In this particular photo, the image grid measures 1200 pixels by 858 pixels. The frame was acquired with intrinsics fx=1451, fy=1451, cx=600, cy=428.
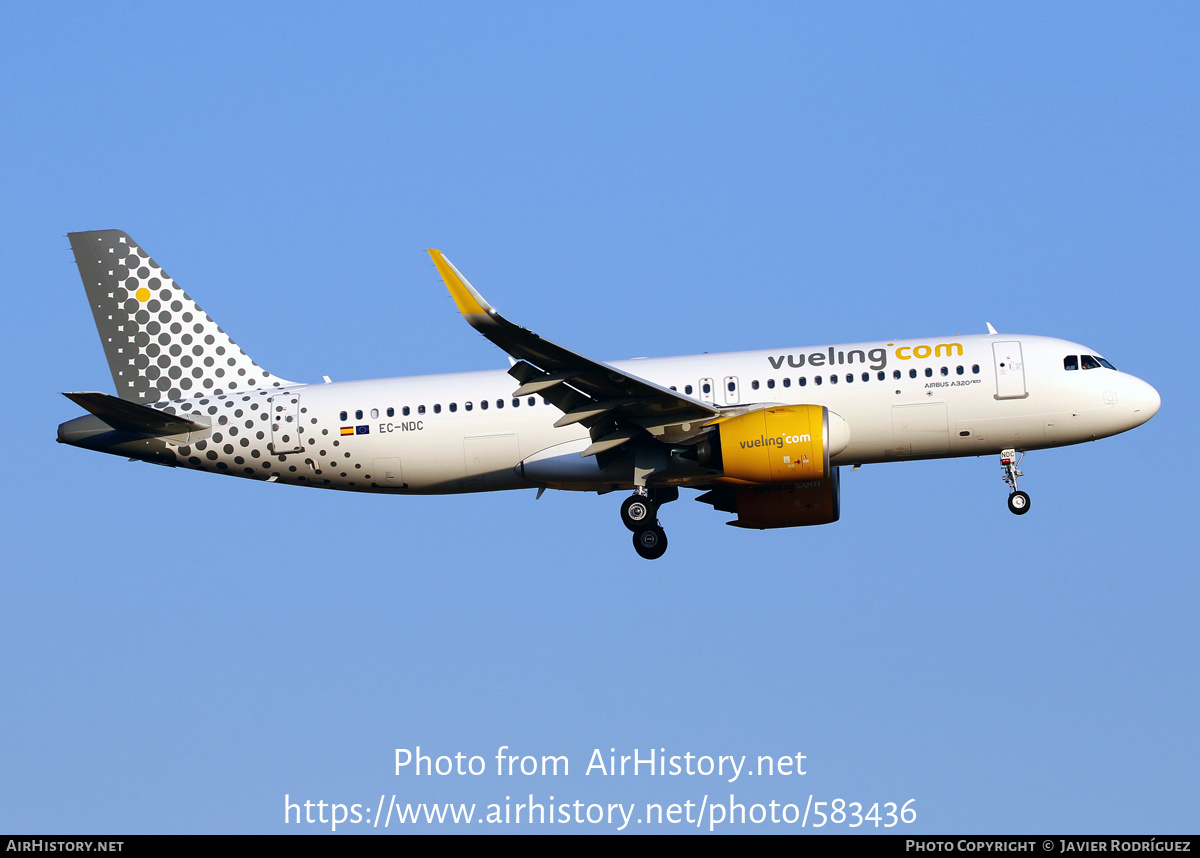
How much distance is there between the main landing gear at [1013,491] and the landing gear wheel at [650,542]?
864 centimetres

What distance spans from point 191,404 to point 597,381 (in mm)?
12056

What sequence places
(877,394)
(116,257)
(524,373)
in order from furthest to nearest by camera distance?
(116,257) < (877,394) < (524,373)

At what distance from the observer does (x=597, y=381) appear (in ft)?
109

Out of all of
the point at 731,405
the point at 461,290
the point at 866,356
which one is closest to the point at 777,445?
the point at 731,405

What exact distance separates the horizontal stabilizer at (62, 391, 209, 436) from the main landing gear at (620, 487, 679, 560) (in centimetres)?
1132

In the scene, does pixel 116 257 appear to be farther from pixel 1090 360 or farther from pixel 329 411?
pixel 1090 360

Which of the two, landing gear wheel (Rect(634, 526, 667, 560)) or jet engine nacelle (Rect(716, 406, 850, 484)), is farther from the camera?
landing gear wheel (Rect(634, 526, 667, 560))

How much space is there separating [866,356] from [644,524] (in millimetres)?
6914

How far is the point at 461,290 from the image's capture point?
29766 mm

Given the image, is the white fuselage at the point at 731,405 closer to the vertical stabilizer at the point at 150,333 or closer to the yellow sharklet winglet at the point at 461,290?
the vertical stabilizer at the point at 150,333

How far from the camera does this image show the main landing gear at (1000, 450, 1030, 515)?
1417 inches

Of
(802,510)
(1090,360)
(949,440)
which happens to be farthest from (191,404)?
(1090,360)

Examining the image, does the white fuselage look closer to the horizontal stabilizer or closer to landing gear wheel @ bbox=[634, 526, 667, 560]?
the horizontal stabilizer

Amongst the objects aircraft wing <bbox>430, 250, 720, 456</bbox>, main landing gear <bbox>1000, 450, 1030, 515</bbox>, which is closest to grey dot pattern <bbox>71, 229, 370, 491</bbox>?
aircraft wing <bbox>430, 250, 720, 456</bbox>
